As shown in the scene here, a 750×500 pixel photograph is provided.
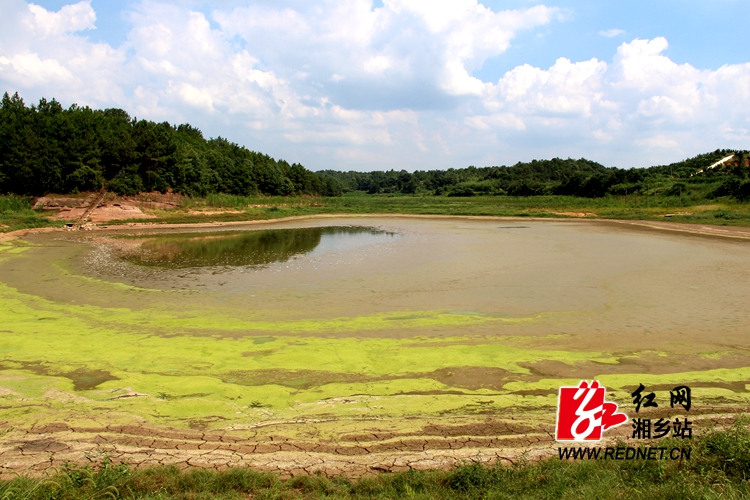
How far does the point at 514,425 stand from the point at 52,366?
21.3 ft

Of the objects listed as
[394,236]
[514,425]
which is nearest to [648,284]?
[514,425]

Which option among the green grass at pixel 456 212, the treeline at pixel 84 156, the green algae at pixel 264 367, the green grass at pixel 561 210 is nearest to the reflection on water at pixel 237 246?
the green algae at pixel 264 367

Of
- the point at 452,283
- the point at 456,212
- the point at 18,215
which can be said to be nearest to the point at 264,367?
the point at 452,283

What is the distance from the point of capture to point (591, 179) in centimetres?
7088

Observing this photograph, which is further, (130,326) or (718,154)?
(718,154)

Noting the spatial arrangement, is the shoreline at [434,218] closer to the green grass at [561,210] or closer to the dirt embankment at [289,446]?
the green grass at [561,210]

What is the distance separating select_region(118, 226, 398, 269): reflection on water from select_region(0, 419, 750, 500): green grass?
13.9 meters

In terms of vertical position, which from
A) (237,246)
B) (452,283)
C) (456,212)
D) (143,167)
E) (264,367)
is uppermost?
(143,167)

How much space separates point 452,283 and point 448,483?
10.2 m

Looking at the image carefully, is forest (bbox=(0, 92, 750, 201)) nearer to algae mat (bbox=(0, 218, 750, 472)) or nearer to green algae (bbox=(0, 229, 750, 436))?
algae mat (bbox=(0, 218, 750, 472))

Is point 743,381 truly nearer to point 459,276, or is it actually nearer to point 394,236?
point 459,276

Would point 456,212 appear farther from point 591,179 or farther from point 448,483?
point 448,483

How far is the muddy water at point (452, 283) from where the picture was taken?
9.36 meters

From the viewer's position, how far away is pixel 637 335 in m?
8.76
